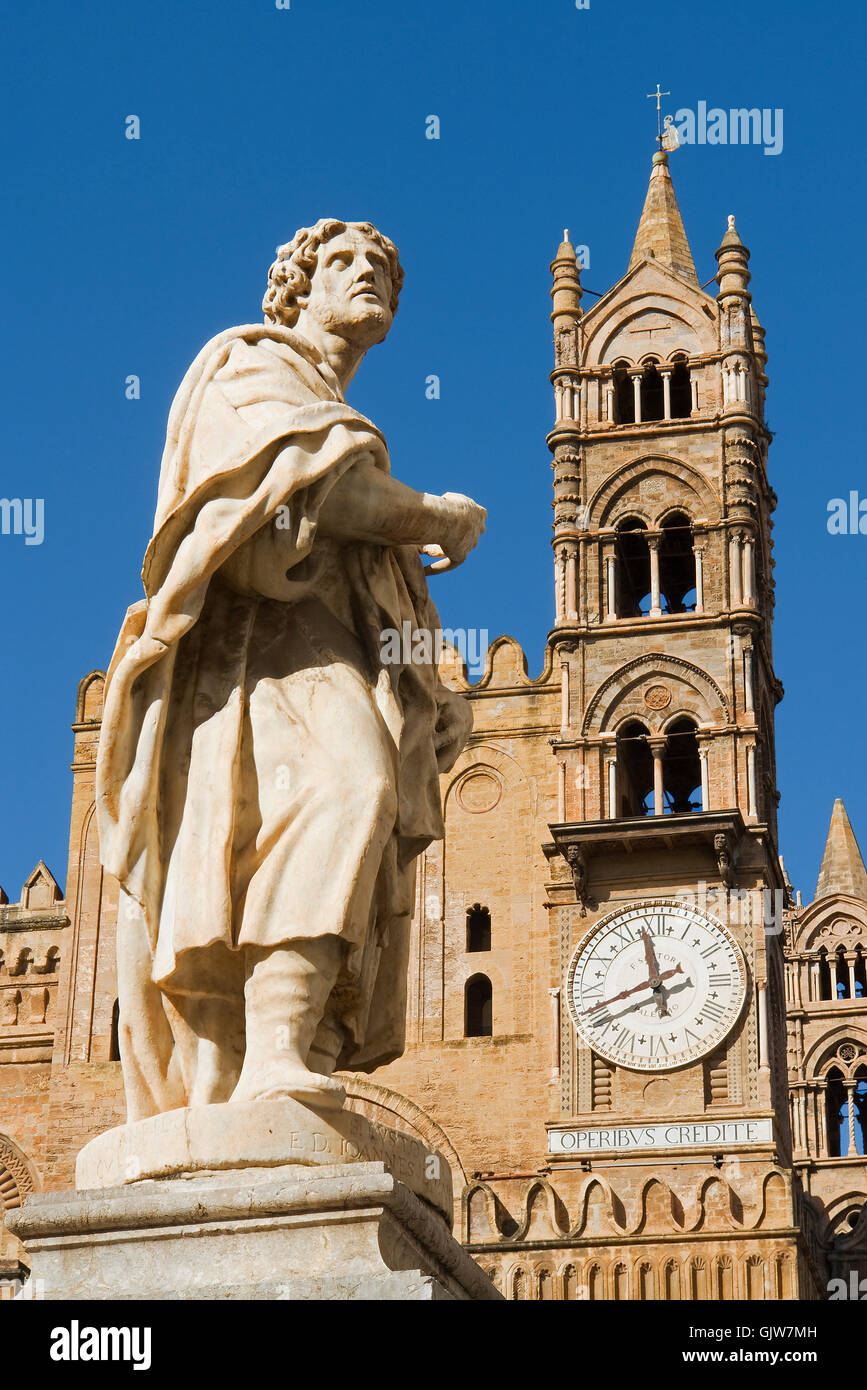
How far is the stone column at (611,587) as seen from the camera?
3338 centimetres

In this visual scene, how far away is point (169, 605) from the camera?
472cm

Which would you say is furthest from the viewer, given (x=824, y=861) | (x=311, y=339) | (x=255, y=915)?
(x=824, y=861)

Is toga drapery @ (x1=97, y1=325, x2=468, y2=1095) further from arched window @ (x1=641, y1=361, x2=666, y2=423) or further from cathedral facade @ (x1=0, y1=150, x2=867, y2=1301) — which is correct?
arched window @ (x1=641, y1=361, x2=666, y2=423)

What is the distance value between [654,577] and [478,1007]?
6.51 meters

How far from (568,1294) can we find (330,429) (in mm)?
24338

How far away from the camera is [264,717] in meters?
4.70

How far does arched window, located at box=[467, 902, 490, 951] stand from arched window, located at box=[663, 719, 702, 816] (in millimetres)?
2956

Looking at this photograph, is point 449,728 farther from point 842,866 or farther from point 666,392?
point 842,866

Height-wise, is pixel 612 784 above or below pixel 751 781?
above

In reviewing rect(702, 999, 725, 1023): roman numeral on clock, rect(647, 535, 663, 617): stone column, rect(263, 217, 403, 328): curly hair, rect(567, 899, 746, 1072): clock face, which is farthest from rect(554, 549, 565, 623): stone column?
rect(263, 217, 403, 328): curly hair

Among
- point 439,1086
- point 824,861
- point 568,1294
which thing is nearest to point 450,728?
point 568,1294

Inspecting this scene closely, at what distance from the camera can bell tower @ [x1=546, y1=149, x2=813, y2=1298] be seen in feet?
97.3

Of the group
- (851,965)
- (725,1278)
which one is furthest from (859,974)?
(725,1278)
